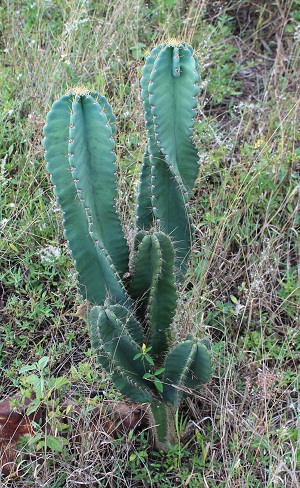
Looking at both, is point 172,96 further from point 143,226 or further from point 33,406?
point 33,406

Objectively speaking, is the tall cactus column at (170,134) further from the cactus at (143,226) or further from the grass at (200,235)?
the grass at (200,235)

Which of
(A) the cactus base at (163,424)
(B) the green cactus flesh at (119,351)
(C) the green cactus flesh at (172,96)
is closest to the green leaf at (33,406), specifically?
(B) the green cactus flesh at (119,351)

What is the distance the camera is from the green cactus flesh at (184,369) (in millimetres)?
2402

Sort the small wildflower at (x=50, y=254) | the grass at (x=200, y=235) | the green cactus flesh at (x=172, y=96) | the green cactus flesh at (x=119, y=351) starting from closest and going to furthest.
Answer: the green cactus flesh at (x=119, y=351) < the green cactus flesh at (x=172, y=96) < the grass at (x=200, y=235) < the small wildflower at (x=50, y=254)

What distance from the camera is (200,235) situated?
11.4 feet

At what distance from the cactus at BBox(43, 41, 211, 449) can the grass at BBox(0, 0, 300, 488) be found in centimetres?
28

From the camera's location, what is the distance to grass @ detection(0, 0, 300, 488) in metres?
2.70

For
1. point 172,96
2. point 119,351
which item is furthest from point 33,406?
point 172,96

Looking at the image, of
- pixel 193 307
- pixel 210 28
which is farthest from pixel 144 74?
pixel 210 28

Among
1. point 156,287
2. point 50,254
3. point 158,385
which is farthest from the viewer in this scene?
point 50,254

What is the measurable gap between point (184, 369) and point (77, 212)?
0.70m

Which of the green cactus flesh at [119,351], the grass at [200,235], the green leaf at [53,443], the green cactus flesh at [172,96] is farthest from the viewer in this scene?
the grass at [200,235]

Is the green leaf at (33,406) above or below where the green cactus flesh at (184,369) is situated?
below

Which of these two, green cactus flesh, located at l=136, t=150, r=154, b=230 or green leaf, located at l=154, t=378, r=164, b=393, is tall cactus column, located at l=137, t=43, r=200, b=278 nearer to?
green cactus flesh, located at l=136, t=150, r=154, b=230
